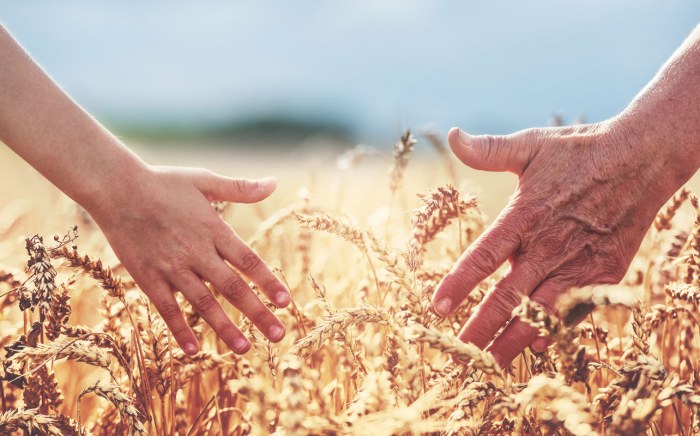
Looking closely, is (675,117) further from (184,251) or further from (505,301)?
(184,251)

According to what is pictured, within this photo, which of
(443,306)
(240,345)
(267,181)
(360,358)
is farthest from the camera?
(267,181)

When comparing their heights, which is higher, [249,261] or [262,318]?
[249,261]

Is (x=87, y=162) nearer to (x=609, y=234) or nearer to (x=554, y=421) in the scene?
(x=554, y=421)

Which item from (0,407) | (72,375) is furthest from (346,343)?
(72,375)

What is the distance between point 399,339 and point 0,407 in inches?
55.8

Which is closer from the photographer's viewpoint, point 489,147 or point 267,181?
point 489,147

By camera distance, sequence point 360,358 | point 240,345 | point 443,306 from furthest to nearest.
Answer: point 240,345 → point 443,306 → point 360,358

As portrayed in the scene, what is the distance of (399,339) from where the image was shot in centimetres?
98

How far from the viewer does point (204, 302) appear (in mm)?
1620

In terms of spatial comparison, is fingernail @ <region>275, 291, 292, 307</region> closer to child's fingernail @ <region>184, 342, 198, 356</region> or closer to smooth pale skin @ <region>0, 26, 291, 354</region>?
smooth pale skin @ <region>0, 26, 291, 354</region>

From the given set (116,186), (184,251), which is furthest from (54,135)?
(184,251)

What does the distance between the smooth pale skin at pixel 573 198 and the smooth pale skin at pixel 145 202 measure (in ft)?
1.94

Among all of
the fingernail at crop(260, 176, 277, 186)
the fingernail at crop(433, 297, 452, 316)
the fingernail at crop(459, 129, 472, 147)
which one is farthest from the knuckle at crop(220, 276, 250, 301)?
the fingernail at crop(459, 129, 472, 147)

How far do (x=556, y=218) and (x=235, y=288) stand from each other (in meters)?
0.92
